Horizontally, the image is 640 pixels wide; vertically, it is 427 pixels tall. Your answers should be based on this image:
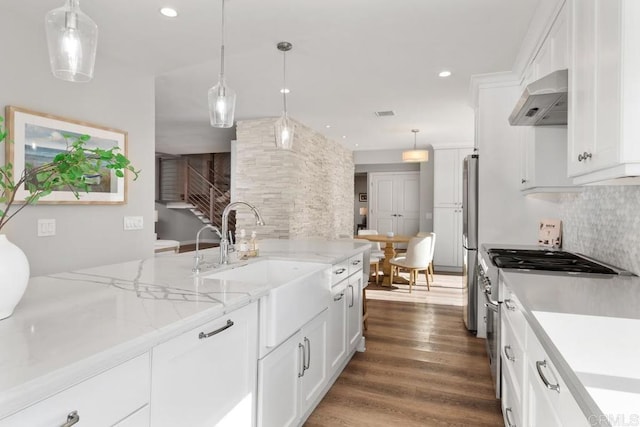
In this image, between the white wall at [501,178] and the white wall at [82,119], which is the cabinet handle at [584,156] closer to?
the white wall at [501,178]

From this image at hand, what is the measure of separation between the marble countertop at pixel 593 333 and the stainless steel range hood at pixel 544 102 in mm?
929

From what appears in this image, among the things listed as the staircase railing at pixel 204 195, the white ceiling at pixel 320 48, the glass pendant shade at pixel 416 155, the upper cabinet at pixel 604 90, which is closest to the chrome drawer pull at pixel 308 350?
the upper cabinet at pixel 604 90

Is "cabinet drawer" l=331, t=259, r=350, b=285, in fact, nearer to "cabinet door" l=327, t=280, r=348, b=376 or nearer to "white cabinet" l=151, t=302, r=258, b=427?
"cabinet door" l=327, t=280, r=348, b=376

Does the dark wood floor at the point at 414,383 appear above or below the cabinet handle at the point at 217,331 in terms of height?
below

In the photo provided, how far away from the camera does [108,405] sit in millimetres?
880

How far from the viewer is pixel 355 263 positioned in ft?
9.73

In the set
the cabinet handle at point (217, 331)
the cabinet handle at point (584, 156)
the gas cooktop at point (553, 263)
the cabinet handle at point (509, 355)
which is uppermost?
the cabinet handle at point (584, 156)

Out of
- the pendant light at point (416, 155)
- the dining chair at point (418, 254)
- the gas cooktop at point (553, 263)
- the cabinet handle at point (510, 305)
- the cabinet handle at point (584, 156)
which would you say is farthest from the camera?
the pendant light at point (416, 155)

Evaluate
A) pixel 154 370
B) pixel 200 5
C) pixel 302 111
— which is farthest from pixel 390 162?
pixel 154 370

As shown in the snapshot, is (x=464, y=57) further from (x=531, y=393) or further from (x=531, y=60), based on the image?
(x=531, y=393)

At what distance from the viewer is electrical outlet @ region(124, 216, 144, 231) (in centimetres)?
339

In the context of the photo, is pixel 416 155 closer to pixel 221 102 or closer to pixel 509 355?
pixel 221 102

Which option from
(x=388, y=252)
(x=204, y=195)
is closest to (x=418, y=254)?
(x=388, y=252)

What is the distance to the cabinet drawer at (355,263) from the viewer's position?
285 centimetres
